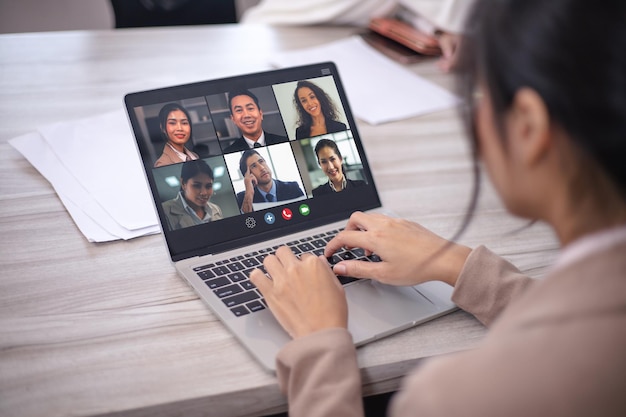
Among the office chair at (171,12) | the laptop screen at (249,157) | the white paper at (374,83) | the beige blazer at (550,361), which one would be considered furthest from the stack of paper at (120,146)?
the office chair at (171,12)

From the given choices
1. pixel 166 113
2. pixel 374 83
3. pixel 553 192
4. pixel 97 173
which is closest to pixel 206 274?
pixel 166 113

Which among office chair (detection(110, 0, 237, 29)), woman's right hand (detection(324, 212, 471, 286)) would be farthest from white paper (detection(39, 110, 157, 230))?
office chair (detection(110, 0, 237, 29))

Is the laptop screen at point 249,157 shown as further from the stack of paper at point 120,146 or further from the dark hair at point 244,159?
the stack of paper at point 120,146

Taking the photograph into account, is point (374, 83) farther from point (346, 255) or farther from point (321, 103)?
point (346, 255)

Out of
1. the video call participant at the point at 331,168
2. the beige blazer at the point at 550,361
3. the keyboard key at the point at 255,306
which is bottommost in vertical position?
the beige blazer at the point at 550,361

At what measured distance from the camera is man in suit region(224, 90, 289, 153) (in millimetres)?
1028

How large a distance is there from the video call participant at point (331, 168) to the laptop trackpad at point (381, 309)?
7.1 inches

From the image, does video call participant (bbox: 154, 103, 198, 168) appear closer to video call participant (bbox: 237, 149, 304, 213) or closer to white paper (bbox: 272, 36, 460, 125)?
video call participant (bbox: 237, 149, 304, 213)

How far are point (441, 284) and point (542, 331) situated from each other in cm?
41

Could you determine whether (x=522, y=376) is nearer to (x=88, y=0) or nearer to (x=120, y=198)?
(x=120, y=198)

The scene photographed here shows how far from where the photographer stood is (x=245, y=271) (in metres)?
0.94

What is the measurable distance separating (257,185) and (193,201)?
9cm

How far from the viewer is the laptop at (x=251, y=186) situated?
913mm

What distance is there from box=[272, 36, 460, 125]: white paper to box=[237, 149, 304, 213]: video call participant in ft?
1.42
